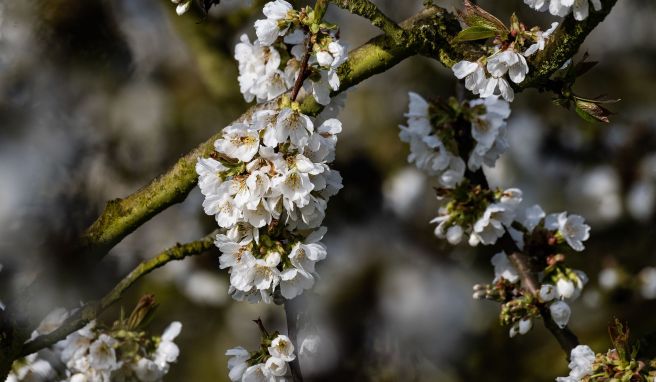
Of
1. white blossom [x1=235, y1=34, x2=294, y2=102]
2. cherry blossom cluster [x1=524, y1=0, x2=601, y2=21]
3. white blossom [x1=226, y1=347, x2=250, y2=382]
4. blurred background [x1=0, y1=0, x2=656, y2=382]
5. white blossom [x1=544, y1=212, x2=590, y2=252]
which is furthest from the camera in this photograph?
blurred background [x1=0, y1=0, x2=656, y2=382]

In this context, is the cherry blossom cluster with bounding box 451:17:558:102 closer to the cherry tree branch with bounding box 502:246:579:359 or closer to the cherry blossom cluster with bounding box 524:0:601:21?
the cherry blossom cluster with bounding box 524:0:601:21

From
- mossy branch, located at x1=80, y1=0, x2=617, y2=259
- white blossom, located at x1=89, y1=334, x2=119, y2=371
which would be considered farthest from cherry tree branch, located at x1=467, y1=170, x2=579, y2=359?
white blossom, located at x1=89, y1=334, x2=119, y2=371

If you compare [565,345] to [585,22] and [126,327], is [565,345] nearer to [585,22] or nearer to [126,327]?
[585,22]

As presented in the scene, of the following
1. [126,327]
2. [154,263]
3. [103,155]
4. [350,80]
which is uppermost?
[350,80]

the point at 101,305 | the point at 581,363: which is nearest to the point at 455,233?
the point at 581,363

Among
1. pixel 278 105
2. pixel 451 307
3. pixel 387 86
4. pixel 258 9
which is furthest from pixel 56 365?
pixel 387 86

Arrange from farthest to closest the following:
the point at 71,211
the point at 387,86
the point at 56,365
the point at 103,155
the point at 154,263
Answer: the point at 387,86, the point at 103,155, the point at 71,211, the point at 56,365, the point at 154,263

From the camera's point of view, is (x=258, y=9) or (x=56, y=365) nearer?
(x=56, y=365)
